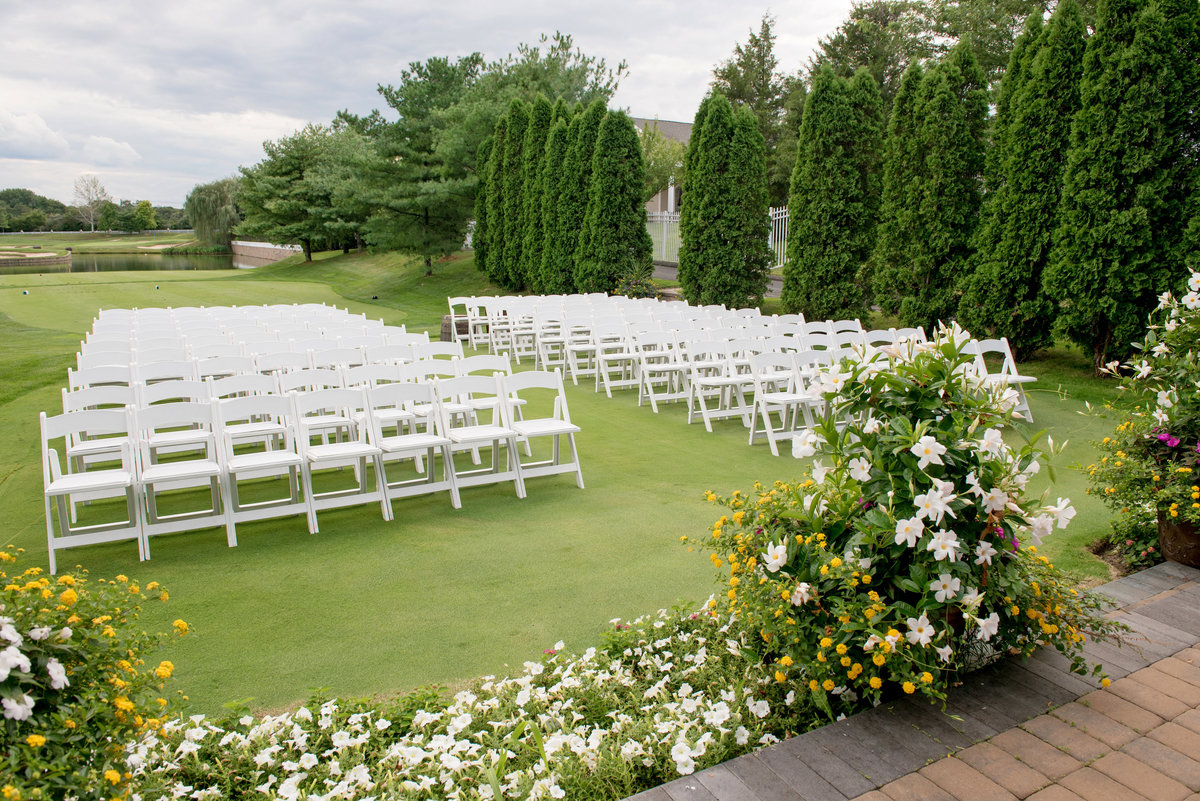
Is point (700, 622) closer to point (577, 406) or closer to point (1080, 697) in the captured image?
point (1080, 697)

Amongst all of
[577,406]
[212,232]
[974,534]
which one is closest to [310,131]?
[212,232]

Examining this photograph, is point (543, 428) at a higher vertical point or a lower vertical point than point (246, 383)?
lower

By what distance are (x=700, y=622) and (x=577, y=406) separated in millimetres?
6145

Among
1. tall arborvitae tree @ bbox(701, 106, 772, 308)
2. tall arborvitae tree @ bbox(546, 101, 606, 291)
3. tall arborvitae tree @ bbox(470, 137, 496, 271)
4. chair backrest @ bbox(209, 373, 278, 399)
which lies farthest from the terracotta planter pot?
tall arborvitae tree @ bbox(470, 137, 496, 271)

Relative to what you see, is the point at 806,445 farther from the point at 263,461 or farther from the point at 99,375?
the point at 99,375

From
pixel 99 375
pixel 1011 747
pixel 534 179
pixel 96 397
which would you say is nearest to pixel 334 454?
pixel 96 397

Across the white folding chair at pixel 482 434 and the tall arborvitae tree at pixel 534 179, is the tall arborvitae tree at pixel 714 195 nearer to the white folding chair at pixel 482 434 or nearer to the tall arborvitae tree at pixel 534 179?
the tall arborvitae tree at pixel 534 179

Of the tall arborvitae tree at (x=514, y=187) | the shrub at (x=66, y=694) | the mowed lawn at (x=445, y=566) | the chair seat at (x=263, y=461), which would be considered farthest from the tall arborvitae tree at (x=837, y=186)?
the shrub at (x=66, y=694)

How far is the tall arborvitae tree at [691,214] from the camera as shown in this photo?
52.7ft

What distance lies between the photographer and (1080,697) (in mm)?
2955

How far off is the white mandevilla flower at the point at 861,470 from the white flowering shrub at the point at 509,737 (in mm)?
779

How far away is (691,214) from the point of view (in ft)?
53.5

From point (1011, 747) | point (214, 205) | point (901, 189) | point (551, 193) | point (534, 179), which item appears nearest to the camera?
point (1011, 747)

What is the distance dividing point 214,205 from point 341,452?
6054cm
